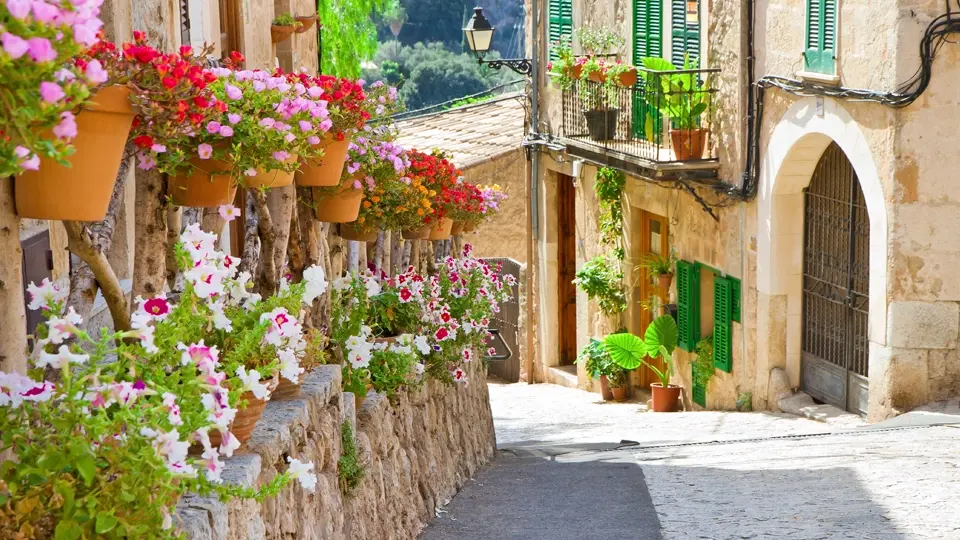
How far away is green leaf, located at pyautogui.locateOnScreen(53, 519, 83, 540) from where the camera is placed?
309 cm

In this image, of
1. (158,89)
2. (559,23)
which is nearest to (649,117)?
(559,23)

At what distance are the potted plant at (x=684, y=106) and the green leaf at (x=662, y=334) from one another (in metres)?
2.29

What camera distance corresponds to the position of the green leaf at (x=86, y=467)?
3.09m

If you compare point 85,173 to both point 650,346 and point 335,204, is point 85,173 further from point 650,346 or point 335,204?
point 650,346

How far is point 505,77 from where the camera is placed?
5734 cm

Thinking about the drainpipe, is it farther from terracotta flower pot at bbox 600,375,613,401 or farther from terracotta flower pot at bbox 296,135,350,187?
terracotta flower pot at bbox 296,135,350,187

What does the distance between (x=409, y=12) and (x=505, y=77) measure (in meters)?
5.69

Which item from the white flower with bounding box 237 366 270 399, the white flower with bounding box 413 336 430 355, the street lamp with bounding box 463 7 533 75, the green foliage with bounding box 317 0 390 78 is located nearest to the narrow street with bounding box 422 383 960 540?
the white flower with bounding box 413 336 430 355

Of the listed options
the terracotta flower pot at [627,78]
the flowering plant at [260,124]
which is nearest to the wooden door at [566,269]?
the terracotta flower pot at [627,78]

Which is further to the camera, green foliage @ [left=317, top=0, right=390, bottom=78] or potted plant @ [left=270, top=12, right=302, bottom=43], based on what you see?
green foliage @ [left=317, top=0, right=390, bottom=78]

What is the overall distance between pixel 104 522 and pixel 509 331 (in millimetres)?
19613

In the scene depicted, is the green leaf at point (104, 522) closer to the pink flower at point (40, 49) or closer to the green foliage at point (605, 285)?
the pink flower at point (40, 49)

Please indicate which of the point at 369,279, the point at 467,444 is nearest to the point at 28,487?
the point at 369,279

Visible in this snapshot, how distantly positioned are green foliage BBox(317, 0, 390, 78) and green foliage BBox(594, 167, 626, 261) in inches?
314
